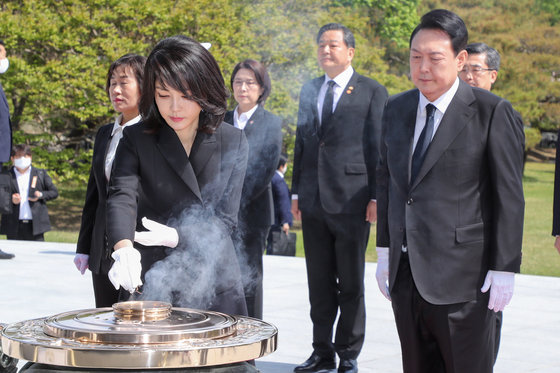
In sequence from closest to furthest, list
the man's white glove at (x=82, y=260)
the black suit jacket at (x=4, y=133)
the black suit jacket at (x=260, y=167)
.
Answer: the man's white glove at (x=82, y=260) → the black suit jacket at (x=260, y=167) → the black suit jacket at (x=4, y=133)

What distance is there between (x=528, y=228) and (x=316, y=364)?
1934 cm

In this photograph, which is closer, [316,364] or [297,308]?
[316,364]

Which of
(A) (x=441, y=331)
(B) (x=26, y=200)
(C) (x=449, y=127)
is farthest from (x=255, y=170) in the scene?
(B) (x=26, y=200)

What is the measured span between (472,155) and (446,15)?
0.59 meters

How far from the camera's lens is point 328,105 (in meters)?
5.24

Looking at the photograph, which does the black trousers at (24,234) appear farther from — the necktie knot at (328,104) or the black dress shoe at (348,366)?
the black dress shoe at (348,366)

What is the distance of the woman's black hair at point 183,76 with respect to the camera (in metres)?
2.88

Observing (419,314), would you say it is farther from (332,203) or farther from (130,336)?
(332,203)

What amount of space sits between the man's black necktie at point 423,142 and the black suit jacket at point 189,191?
0.75m

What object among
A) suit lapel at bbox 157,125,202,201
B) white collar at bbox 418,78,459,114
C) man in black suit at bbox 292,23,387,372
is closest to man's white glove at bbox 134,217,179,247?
suit lapel at bbox 157,125,202,201

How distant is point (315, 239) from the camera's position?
5.17 m

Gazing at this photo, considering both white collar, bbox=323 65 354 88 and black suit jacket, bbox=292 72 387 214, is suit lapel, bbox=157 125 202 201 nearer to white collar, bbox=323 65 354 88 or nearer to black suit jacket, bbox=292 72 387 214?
black suit jacket, bbox=292 72 387 214

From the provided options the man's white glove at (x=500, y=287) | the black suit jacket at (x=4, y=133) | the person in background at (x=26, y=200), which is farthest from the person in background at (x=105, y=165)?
the person in background at (x=26, y=200)

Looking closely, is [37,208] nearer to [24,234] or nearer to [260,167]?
[24,234]
